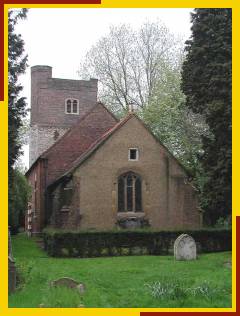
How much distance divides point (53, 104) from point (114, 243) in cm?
3520

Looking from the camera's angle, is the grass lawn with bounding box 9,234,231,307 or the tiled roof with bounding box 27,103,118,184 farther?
the tiled roof with bounding box 27,103,118,184

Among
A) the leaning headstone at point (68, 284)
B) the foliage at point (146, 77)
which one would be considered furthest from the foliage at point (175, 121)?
the leaning headstone at point (68, 284)

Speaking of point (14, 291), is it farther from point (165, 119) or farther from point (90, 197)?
point (165, 119)

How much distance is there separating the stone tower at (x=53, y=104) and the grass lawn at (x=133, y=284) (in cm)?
3794

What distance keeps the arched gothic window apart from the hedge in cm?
708

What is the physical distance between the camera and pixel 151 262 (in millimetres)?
24250

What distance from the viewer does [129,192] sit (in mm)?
37219

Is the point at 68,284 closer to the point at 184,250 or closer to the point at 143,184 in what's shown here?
the point at 184,250

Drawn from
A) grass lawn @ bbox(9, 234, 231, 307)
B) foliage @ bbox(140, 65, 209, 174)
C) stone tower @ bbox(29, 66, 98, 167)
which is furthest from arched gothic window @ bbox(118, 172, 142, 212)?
stone tower @ bbox(29, 66, 98, 167)

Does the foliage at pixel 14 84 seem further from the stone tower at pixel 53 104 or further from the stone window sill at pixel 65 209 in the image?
the stone tower at pixel 53 104

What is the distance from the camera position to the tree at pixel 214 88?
23.3m

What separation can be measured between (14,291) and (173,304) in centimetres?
419

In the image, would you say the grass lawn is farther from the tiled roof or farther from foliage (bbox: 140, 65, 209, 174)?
the tiled roof

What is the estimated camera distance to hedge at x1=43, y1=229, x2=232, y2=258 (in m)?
28.6
